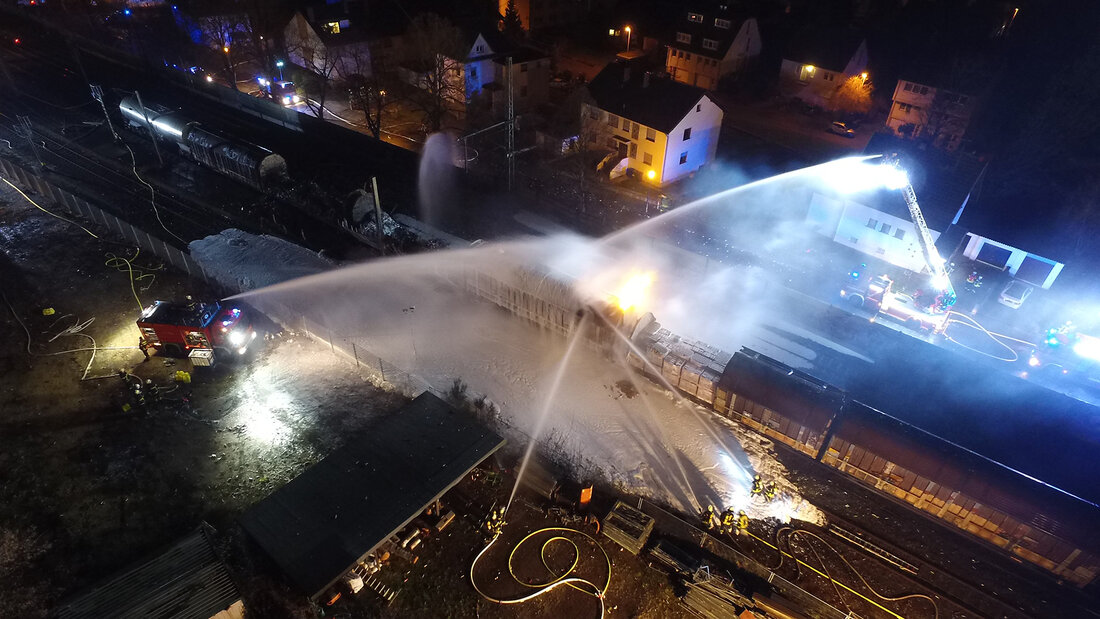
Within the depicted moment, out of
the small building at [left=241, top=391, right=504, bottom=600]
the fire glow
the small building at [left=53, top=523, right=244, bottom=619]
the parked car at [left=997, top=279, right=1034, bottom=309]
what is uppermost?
the small building at [left=241, top=391, right=504, bottom=600]

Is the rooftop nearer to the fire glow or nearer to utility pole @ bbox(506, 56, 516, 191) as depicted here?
utility pole @ bbox(506, 56, 516, 191)

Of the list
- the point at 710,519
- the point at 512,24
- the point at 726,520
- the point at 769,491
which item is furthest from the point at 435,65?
the point at 726,520

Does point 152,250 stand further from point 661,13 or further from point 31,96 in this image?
point 661,13

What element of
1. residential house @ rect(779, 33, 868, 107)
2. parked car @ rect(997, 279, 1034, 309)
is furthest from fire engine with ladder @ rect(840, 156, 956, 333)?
residential house @ rect(779, 33, 868, 107)

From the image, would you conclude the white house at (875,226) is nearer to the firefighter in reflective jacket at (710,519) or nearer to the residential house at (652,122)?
the residential house at (652,122)

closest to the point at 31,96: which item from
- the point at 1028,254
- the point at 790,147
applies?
the point at 790,147

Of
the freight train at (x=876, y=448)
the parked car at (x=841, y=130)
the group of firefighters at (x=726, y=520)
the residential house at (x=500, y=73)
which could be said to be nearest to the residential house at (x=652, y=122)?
the residential house at (x=500, y=73)

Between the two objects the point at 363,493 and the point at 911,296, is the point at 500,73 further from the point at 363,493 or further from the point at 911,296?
the point at 363,493
